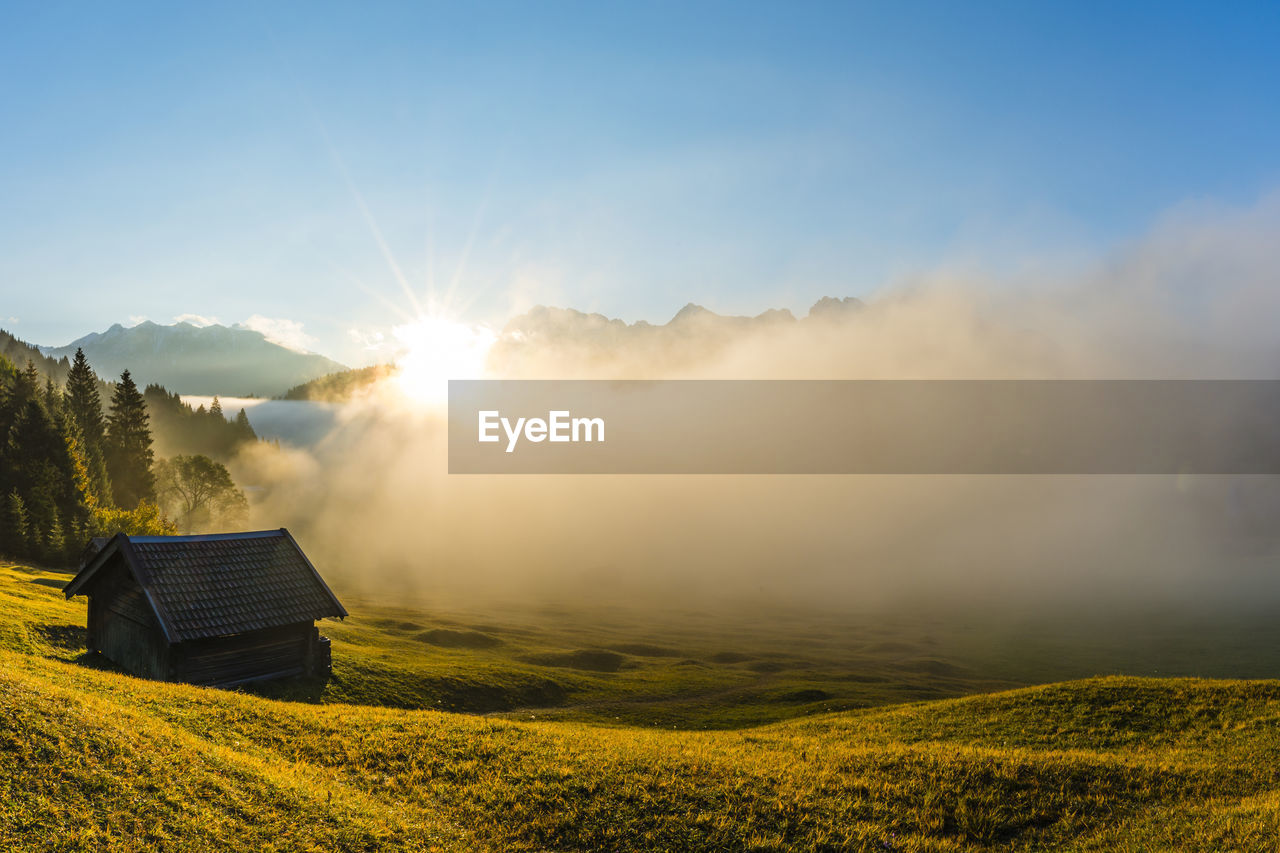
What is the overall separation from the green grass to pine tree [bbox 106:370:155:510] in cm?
11999

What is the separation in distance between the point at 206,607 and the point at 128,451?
4924 inches

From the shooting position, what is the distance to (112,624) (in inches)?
1455

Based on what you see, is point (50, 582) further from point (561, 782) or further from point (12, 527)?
point (561, 782)

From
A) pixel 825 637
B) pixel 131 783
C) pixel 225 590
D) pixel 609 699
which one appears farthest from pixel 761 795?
pixel 825 637

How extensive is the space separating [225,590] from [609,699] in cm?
3753

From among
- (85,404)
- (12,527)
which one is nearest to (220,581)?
(12,527)

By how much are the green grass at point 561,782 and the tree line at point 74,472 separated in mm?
63737

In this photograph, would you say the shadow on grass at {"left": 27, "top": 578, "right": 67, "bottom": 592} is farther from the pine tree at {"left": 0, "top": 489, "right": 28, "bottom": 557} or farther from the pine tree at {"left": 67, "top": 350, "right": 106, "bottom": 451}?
the pine tree at {"left": 67, "top": 350, "right": 106, "bottom": 451}

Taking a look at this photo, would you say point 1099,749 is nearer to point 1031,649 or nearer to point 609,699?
point 609,699

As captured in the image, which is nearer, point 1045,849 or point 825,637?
point 1045,849

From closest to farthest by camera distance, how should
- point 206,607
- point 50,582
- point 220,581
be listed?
point 206,607 < point 220,581 < point 50,582

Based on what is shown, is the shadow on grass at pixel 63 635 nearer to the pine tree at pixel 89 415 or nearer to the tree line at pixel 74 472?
the tree line at pixel 74 472

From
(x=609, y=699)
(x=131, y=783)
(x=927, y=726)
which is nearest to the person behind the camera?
(x=131, y=783)

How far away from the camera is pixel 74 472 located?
3676 inches
